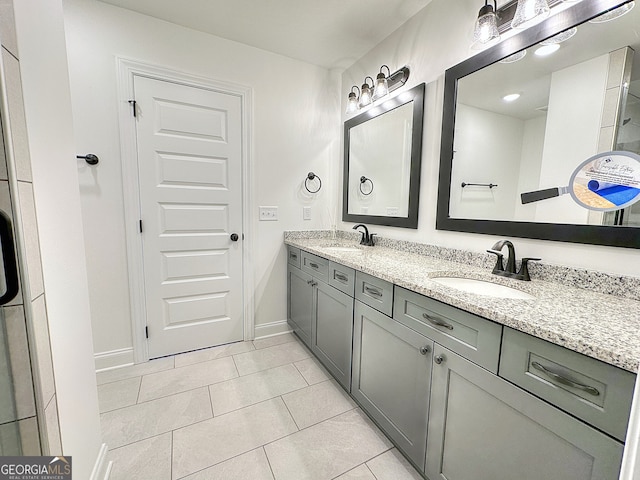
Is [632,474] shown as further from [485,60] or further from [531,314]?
[485,60]

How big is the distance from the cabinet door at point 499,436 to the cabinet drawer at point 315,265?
953mm

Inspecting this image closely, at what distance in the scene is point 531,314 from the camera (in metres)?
0.81

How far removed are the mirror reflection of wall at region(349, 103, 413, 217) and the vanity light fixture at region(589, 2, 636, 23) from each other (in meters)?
0.95

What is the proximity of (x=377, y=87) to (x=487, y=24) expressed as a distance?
844 mm

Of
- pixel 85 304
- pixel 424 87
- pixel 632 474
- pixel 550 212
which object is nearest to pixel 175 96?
pixel 85 304

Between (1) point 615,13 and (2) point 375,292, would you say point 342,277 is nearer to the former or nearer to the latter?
(2) point 375,292

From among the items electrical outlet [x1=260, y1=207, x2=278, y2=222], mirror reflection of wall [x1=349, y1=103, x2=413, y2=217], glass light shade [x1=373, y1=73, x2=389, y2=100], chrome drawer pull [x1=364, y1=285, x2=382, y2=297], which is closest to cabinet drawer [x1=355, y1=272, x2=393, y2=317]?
chrome drawer pull [x1=364, y1=285, x2=382, y2=297]

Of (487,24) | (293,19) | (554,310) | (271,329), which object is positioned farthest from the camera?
(271,329)

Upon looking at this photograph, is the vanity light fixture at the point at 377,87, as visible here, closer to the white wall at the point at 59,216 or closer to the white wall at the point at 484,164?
the white wall at the point at 484,164

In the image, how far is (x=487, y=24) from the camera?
1285mm

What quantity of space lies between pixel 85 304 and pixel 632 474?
163cm

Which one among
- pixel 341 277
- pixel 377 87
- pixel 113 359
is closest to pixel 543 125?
pixel 377 87

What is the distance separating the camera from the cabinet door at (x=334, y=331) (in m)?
1.65

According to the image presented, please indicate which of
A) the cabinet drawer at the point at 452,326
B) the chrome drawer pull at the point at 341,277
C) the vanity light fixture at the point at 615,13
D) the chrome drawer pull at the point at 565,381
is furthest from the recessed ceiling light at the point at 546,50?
the chrome drawer pull at the point at 341,277
